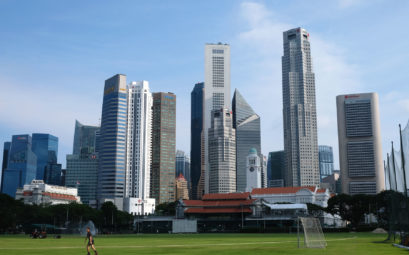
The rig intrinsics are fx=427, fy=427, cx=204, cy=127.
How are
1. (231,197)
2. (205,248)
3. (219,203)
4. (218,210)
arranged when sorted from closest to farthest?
1. (205,248)
2. (218,210)
3. (219,203)
4. (231,197)

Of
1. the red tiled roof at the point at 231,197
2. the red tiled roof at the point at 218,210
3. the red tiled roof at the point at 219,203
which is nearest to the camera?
the red tiled roof at the point at 218,210

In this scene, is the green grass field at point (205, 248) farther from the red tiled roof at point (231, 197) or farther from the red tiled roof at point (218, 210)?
the red tiled roof at point (231, 197)

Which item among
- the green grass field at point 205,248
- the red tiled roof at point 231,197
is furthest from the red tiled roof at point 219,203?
the green grass field at point 205,248

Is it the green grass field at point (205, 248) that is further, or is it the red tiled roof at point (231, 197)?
the red tiled roof at point (231, 197)

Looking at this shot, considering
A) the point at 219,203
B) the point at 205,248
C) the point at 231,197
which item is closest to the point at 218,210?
the point at 219,203

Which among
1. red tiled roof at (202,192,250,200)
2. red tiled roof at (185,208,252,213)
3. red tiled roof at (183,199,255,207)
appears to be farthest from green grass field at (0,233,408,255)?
red tiled roof at (202,192,250,200)

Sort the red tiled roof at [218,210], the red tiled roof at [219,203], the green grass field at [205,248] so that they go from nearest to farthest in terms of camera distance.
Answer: the green grass field at [205,248] < the red tiled roof at [218,210] < the red tiled roof at [219,203]

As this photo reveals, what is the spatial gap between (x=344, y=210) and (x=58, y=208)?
340ft

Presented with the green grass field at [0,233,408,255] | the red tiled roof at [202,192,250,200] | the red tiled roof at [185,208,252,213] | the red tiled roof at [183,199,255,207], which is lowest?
the green grass field at [0,233,408,255]

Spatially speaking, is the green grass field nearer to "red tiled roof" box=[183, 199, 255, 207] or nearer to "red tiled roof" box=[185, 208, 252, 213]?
"red tiled roof" box=[185, 208, 252, 213]

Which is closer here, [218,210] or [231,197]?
[218,210]

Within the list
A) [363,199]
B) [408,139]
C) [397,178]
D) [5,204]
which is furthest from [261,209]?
[408,139]

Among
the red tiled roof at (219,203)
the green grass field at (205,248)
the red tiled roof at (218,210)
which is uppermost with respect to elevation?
the red tiled roof at (219,203)

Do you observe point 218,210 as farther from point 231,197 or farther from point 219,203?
point 231,197
